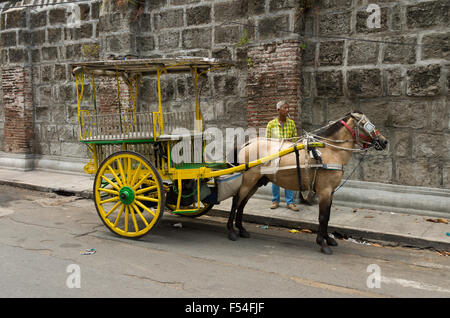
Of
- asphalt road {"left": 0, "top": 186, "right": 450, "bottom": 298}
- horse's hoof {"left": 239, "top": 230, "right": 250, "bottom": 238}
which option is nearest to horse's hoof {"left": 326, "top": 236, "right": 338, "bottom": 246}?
asphalt road {"left": 0, "top": 186, "right": 450, "bottom": 298}

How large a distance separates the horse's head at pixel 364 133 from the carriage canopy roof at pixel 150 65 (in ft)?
6.99

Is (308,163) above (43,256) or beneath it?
above

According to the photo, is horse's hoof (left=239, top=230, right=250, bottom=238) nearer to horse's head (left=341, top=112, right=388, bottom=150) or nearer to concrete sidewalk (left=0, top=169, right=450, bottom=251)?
concrete sidewalk (left=0, top=169, right=450, bottom=251)

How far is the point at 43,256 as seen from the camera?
5.69 meters

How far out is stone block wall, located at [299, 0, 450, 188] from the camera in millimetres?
7602

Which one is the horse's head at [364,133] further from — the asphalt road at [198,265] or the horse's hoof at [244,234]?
the horse's hoof at [244,234]

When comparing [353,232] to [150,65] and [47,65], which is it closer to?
[150,65]

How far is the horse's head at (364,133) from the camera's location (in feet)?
19.7

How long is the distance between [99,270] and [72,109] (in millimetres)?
8123

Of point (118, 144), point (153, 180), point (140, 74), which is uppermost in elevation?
point (140, 74)
